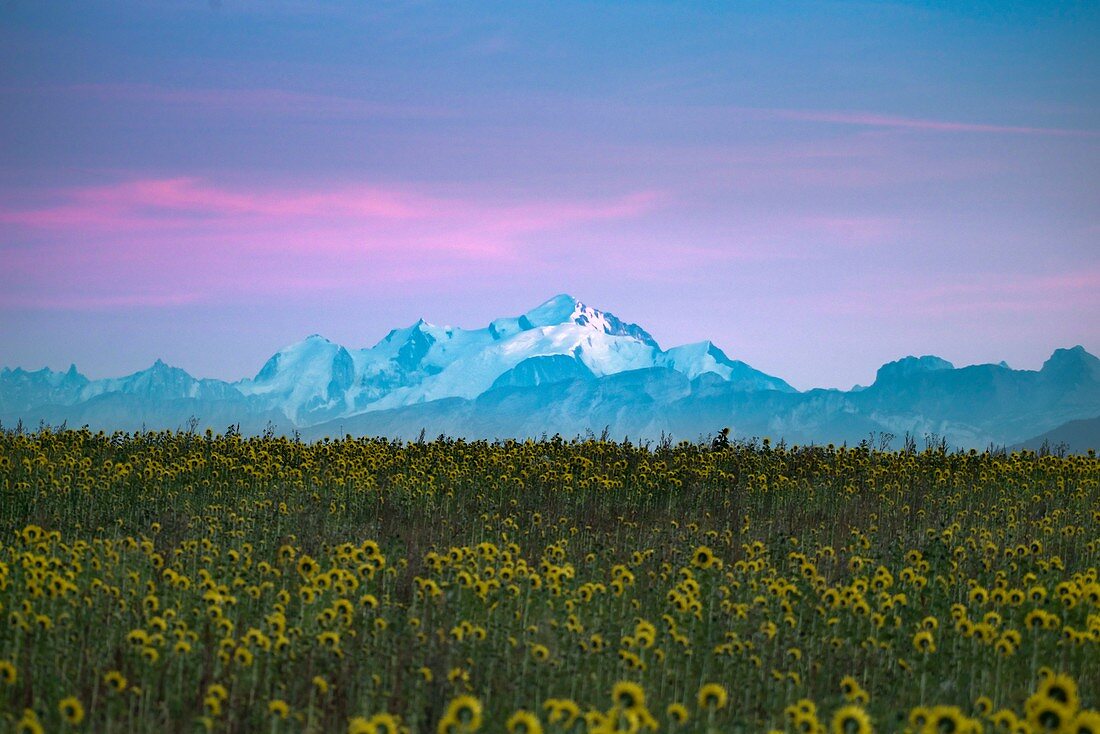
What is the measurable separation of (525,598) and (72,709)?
5304 mm

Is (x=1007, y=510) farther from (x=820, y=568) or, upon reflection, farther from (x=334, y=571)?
(x=334, y=571)

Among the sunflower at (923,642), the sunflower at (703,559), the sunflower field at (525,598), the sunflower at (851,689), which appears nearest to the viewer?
the sunflower at (851,689)

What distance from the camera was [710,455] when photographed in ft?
72.6

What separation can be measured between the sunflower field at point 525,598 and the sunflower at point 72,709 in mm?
61

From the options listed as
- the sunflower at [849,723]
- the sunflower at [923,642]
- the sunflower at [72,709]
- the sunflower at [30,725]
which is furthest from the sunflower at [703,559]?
the sunflower at [30,725]

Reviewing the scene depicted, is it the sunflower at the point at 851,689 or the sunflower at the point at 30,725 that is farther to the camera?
the sunflower at the point at 851,689

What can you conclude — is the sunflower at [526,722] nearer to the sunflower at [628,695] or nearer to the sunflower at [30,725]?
the sunflower at [628,695]

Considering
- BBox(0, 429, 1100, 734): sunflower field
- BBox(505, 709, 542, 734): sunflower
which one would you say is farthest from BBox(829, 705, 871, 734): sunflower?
BBox(505, 709, 542, 734): sunflower

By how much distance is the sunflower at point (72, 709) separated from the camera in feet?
22.4

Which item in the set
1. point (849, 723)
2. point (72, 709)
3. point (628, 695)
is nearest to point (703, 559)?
point (849, 723)

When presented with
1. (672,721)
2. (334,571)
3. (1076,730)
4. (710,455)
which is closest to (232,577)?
(334,571)

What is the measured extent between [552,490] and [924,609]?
791 cm

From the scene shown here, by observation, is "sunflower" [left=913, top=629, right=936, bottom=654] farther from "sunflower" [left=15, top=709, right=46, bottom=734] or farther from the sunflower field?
"sunflower" [left=15, top=709, right=46, bottom=734]

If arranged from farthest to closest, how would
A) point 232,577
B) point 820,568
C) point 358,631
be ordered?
point 820,568 → point 232,577 → point 358,631
